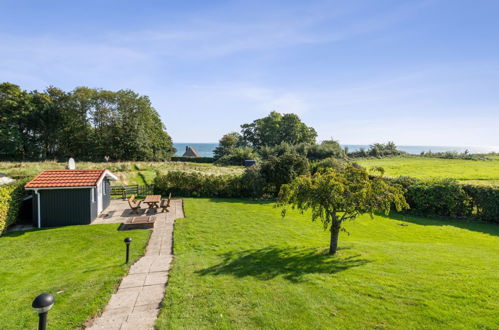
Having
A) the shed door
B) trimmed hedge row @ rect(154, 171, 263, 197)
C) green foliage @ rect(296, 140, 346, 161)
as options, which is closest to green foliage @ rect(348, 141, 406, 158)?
green foliage @ rect(296, 140, 346, 161)

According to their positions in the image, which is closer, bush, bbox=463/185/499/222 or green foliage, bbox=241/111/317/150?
bush, bbox=463/185/499/222

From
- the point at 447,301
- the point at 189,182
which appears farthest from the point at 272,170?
the point at 447,301

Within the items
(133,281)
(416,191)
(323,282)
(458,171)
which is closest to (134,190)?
(133,281)

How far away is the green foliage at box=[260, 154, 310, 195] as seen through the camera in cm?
2180

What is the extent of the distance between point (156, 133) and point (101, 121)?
384 inches

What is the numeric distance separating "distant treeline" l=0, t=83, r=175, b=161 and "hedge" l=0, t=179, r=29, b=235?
2938 cm

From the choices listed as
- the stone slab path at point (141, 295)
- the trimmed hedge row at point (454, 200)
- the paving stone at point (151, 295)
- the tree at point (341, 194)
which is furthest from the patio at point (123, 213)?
the trimmed hedge row at point (454, 200)

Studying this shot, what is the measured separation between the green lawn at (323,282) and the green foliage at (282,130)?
51319 mm

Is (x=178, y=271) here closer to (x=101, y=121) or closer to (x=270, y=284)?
(x=270, y=284)

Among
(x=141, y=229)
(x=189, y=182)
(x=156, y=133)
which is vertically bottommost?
(x=141, y=229)

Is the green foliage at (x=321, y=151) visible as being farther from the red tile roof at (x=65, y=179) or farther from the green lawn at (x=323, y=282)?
the red tile roof at (x=65, y=179)

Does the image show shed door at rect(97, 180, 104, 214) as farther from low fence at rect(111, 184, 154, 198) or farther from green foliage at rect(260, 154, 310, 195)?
green foliage at rect(260, 154, 310, 195)

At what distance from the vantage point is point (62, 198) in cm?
1339

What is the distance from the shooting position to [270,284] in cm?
657
